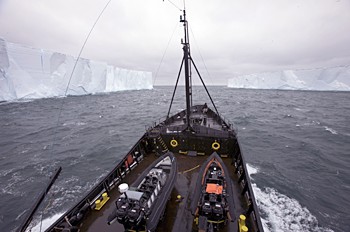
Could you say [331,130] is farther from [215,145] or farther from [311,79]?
[311,79]

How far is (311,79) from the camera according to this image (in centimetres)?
9806

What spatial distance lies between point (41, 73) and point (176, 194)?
3078 inches

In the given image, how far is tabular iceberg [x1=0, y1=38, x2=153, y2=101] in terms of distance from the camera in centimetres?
5294

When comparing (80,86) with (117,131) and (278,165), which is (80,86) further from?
(278,165)

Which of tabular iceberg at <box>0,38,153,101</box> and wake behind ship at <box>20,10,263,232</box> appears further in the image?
tabular iceberg at <box>0,38,153,101</box>

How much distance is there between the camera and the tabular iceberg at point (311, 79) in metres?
87.8

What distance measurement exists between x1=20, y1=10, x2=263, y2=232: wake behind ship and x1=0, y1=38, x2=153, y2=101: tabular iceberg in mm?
65069

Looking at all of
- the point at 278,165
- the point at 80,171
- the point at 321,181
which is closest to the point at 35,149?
the point at 80,171

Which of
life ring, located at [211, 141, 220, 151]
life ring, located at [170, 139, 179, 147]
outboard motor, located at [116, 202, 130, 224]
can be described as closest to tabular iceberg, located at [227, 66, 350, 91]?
life ring, located at [211, 141, 220, 151]

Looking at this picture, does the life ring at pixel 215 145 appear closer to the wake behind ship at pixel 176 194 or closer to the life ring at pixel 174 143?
the wake behind ship at pixel 176 194

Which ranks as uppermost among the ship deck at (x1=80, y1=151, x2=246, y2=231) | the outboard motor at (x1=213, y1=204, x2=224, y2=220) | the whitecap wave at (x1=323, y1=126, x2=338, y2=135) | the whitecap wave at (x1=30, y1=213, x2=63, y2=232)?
the outboard motor at (x1=213, y1=204, x2=224, y2=220)

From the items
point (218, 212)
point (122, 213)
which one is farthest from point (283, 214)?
point (122, 213)

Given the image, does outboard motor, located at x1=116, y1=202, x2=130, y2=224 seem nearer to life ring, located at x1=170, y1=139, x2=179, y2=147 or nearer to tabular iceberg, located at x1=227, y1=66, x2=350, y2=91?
life ring, located at x1=170, y1=139, x2=179, y2=147

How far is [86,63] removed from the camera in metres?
74.2
